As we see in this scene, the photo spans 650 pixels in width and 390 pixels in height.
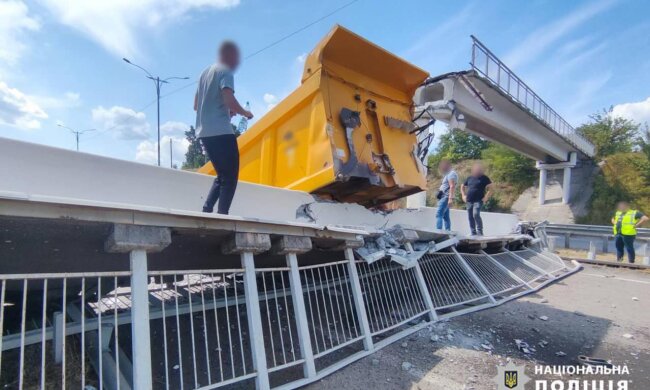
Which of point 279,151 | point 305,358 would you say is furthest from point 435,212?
point 305,358

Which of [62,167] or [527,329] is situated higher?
[62,167]

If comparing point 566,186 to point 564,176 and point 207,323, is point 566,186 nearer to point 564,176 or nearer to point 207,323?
point 564,176

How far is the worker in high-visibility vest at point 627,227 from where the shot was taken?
9.82m

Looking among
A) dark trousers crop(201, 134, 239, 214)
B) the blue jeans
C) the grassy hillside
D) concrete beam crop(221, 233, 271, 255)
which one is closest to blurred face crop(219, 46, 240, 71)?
dark trousers crop(201, 134, 239, 214)

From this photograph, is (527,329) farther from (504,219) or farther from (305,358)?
(504,219)

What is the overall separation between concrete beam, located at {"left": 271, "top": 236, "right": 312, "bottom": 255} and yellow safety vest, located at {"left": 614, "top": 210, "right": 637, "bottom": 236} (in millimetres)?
10694

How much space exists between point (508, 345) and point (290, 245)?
2817 millimetres

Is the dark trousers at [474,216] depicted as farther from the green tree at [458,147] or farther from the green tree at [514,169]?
the green tree at [458,147]

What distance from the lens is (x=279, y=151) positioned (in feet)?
17.4

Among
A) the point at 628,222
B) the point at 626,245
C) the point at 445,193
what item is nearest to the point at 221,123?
the point at 445,193

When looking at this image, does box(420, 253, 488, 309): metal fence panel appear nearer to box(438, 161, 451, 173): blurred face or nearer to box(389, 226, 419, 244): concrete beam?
box(389, 226, 419, 244): concrete beam

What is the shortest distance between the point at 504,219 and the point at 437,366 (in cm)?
910

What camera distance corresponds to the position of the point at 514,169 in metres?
29.6

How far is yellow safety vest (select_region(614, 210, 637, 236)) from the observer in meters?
9.80
